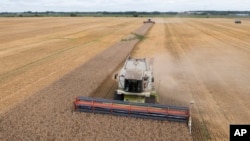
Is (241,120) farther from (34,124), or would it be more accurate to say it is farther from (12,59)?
(12,59)

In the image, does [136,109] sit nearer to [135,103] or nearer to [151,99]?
[135,103]

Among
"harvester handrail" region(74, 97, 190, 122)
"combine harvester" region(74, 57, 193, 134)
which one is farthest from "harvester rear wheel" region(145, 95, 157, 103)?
"harvester handrail" region(74, 97, 190, 122)

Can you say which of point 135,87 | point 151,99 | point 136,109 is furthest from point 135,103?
point 151,99

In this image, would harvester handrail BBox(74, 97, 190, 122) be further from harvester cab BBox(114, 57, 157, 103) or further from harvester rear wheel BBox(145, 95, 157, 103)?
harvester rear wheel BBox(145, 95, 157, 103)

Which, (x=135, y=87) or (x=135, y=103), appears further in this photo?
(x=135, y=87)

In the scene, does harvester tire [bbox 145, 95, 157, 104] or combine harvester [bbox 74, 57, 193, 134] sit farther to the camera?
harvester tire [bbox 145, 95, 157, 104]

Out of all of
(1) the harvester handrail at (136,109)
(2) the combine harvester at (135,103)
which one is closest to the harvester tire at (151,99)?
(2) the combine harvester at (135,103)

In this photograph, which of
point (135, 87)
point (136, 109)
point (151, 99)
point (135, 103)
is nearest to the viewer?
point (136, 109)

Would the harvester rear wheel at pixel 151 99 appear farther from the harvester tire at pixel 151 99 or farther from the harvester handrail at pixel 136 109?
the harvester handrail at pixel 136 109
